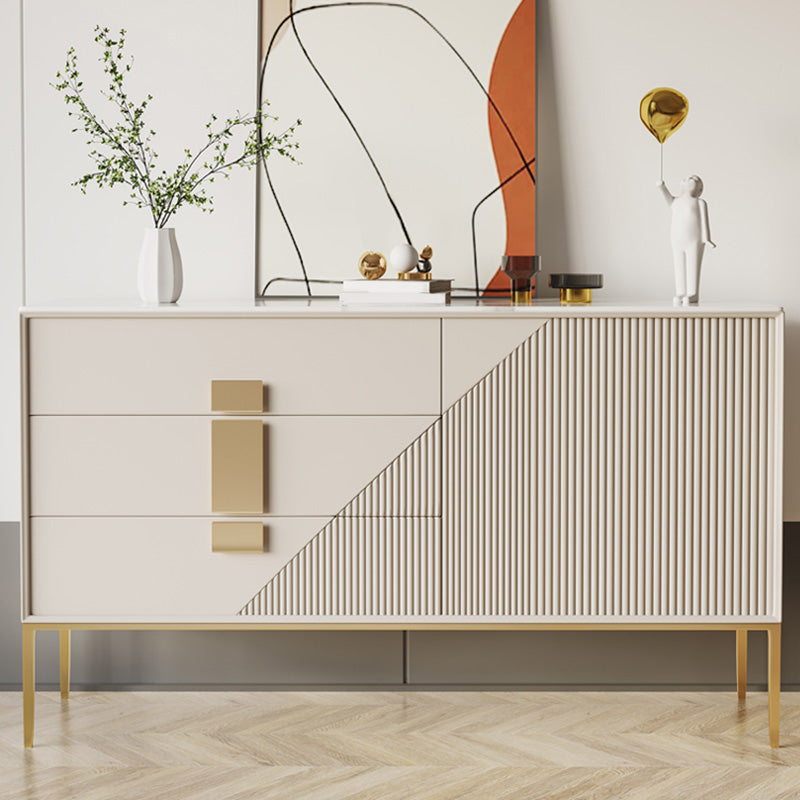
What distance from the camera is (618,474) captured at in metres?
2.21

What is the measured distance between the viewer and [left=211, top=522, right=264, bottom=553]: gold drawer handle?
219 centimetres

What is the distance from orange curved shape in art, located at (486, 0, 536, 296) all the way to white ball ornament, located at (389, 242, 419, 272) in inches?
12.3

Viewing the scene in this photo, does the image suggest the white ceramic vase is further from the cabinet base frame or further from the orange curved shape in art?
the orange curved shape in art

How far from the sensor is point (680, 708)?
253 cm

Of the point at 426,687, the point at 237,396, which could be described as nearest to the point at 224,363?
the point at 237,396

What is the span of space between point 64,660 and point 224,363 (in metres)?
0.97

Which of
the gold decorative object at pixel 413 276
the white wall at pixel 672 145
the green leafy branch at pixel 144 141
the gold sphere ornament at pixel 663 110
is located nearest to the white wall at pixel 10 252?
the green leafy branch at pixel 144 141

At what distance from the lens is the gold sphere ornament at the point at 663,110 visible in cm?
245

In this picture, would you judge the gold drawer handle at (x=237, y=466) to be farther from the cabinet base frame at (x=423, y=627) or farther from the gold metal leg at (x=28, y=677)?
the gold metal leg at (x=28, y=677)

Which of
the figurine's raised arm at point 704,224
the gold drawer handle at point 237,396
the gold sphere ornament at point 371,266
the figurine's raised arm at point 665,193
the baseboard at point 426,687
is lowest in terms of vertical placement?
the baseboard at point 426,687

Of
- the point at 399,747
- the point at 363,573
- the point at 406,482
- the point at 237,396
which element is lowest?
the point at 399,747

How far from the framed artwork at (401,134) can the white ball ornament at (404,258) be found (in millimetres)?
169

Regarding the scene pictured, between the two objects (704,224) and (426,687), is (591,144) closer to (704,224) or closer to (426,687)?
(704,224)

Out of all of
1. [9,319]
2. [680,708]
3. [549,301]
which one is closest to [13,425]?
[9,319]
